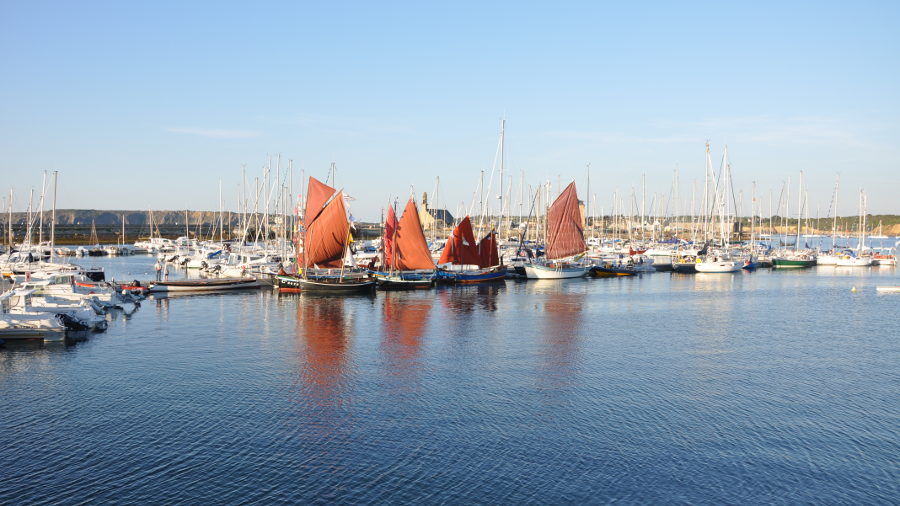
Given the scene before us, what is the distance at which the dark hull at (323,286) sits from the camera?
66.3 meters

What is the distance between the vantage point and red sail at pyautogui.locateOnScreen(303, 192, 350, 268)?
217 ft

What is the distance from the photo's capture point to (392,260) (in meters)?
74.9

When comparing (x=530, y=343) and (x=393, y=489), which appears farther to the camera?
(x=530, y=343)

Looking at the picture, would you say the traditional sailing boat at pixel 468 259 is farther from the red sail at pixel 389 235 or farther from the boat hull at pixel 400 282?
the red sail at pixel 389 235

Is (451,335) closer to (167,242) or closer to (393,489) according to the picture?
(393,489)

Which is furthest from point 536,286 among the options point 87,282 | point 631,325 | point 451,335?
point 87,282

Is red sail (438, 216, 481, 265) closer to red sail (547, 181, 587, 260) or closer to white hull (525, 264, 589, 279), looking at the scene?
white hull (525, 264, 589, 279)

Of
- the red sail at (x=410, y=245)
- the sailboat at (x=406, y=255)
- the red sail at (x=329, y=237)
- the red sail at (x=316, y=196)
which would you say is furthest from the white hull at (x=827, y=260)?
the red sail at (x=316, y=196)

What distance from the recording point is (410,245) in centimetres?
7469

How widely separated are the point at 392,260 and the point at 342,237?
8.39 metres

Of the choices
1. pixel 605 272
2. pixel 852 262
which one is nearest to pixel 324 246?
pixel 605 272

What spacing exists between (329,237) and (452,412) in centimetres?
4167

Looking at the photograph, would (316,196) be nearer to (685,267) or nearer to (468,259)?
(468,259)

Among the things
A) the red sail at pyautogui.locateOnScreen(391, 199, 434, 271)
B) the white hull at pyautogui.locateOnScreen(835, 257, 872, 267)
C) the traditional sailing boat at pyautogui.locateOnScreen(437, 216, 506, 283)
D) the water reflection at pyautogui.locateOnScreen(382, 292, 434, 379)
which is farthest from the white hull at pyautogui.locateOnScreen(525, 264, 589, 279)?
the white hull at pyautogui.locateOnScreen(835, 257, 872, 267)
